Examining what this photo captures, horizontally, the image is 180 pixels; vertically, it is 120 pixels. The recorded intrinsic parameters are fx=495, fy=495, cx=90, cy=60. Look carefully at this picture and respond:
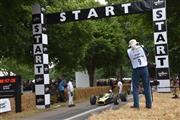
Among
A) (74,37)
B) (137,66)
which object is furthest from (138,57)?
(74,37)

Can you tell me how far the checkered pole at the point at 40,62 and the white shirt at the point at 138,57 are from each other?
494 inches

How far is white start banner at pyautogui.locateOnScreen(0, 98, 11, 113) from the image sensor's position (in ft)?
75.1

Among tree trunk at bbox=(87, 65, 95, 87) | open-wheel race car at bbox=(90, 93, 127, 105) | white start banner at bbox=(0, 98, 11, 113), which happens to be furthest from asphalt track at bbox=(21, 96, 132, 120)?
tree trunk at bbox=(87, 65, 95, 87)

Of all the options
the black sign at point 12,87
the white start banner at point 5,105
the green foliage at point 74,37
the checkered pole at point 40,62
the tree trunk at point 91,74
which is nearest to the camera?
the white start banner at point 5,105

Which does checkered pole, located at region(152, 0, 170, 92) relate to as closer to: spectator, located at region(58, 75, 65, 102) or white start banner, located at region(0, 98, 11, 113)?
white start banner, located at region(0, 98, 11, 113)

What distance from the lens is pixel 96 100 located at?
3000 centimetres

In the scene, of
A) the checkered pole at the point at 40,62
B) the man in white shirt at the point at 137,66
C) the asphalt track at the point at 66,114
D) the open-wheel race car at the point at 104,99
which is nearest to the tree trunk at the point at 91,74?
the open-wheel race car at the point at 104,99

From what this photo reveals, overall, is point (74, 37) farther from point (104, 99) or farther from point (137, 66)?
point (137, 66)

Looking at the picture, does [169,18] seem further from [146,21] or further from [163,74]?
[163,74]

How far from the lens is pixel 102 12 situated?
26250 mm

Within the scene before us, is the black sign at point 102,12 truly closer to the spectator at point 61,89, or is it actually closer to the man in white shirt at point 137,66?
the spectator at point 61,89

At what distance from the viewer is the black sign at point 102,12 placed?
25.5 m

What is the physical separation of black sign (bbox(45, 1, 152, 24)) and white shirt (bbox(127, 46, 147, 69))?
11.7m

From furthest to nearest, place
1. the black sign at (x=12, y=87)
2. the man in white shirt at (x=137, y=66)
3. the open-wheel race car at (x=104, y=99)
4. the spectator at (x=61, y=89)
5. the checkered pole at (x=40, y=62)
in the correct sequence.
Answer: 1. the spectator at (x=61, y=89)
2. the open-wheel race car at (x=104, y=99)
3. the checkered pole at (x=40, y=62)
4. the black sign at (x=12, y=87)
5. the man in white shirt at (x=137, y=66)
